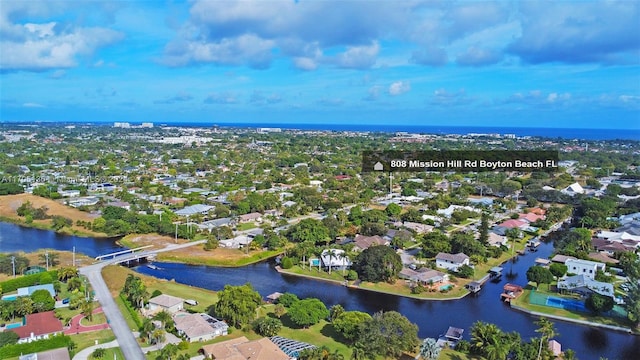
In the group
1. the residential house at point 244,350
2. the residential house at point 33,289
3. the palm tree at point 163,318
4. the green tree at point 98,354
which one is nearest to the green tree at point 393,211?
the residential house at point 244,350

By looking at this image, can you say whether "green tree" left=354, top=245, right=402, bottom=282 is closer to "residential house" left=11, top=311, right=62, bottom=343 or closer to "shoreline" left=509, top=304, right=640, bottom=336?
"shoreline" left=509, top=304, right=640, bottom=336

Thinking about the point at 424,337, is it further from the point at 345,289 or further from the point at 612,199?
the point at 612,199

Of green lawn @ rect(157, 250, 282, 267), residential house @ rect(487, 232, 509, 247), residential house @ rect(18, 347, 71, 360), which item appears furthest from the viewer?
residential house @ rect(487, 232, 509, 247)

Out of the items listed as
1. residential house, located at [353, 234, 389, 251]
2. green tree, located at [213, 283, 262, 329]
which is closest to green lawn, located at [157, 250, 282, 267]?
residential house, located at [353, 234, 389, 251]

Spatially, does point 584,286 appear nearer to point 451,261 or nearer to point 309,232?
point 451,261

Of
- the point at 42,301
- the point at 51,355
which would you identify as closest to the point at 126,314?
the point at 42,301

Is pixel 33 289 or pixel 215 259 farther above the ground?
pixel 33 289
